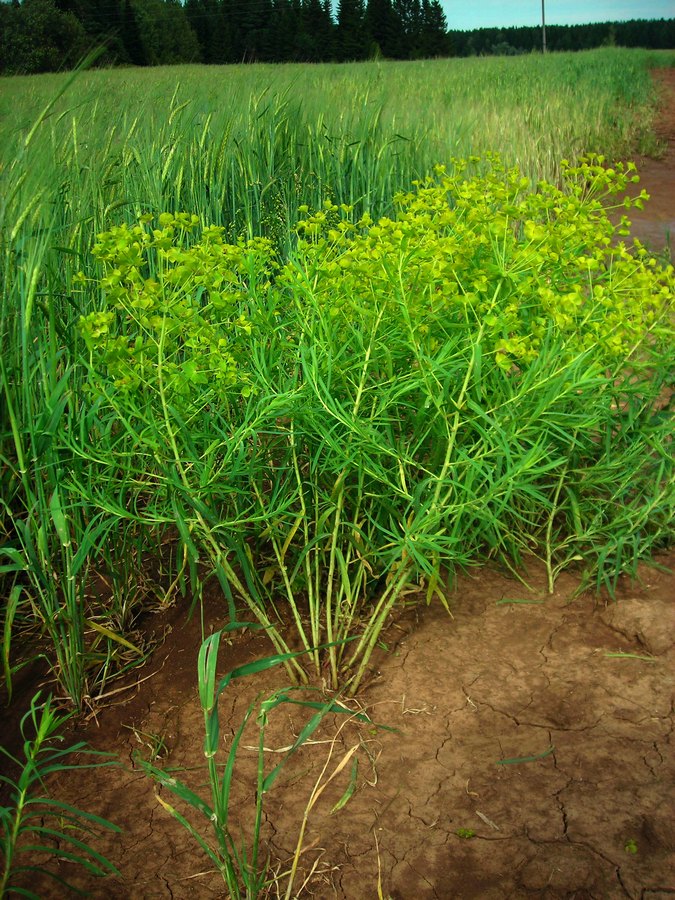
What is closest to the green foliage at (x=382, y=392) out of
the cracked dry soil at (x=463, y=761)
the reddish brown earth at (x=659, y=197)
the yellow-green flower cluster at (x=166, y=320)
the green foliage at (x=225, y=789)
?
the yellow-green flower cluster at (x=166, y=320)

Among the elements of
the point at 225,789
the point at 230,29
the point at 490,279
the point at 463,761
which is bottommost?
the point at 463,761

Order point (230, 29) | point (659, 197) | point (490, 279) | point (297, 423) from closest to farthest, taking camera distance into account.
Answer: point (297, 423), point (490, 279), point (659, 197), point (230, 29)

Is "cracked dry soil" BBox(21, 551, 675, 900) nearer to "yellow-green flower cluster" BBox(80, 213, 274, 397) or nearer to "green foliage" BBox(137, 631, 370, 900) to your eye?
"green foliage" BBox(137, 631, 370, 900)

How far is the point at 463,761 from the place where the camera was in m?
1.40

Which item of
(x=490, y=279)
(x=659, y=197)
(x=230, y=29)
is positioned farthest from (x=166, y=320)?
(x=230, y=29)

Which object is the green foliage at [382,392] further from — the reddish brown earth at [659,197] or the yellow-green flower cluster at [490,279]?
the reddish brown earth at [659,197]

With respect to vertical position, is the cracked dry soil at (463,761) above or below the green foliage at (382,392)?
below

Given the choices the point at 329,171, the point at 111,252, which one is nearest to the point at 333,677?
the point at 111,252

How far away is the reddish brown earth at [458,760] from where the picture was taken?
47.8 inches

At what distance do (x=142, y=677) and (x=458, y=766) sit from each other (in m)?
0.69

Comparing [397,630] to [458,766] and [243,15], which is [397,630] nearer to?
[458,766]

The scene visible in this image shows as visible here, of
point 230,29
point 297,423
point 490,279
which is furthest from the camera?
point 230,29

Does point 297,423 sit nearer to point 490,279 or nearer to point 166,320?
point 166,320

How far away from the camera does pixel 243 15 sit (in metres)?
38.1
